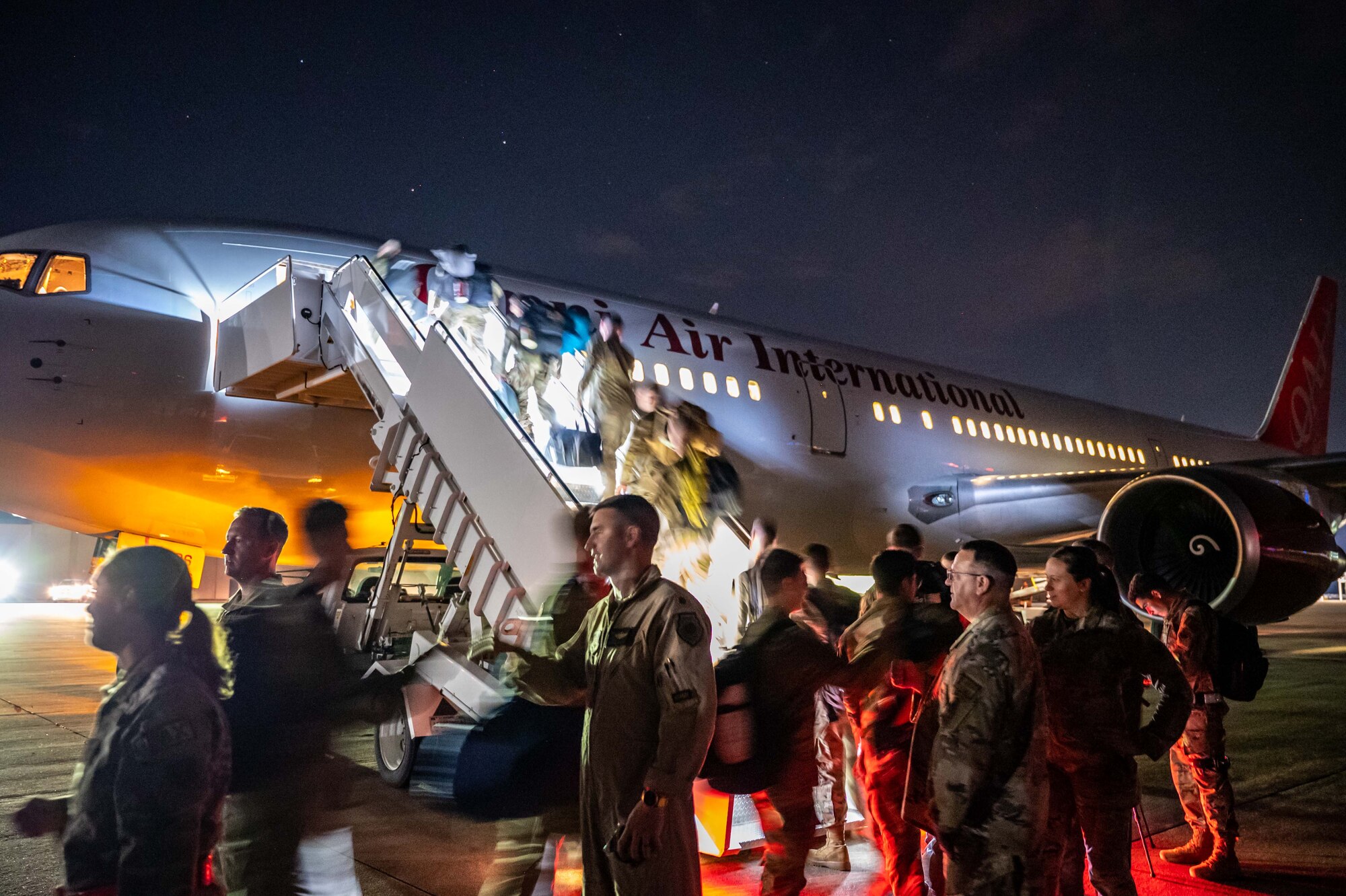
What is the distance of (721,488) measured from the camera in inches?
197

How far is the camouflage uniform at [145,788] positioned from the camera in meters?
1.82

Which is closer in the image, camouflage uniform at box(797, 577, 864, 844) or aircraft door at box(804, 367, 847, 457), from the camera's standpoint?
camouflage uniform at box(797, 577, 864, 844)

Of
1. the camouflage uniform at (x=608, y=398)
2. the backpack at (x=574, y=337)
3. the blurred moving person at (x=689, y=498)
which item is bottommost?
the blurred moving person at (x=689, y=498)

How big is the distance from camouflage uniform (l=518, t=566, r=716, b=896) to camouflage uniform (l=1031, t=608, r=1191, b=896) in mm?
1474

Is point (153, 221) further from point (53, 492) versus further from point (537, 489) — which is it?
point (537, 489)

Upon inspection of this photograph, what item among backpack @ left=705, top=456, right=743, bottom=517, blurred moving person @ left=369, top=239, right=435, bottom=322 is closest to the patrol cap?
backpack @ left=705, top=456, right=743, bottom=517

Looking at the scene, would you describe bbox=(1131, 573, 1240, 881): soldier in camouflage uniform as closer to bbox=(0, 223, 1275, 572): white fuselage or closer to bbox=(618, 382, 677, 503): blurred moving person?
bbox=(618, 382, 677, 503): blurred moving person

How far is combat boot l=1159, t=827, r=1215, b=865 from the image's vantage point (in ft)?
13.9

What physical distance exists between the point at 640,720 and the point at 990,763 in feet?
2.88

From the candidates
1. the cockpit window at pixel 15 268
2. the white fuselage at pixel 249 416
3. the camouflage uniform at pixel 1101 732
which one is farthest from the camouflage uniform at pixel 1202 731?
the cockpit window at pixel 15 268

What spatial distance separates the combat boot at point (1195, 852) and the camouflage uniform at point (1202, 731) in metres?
0.04

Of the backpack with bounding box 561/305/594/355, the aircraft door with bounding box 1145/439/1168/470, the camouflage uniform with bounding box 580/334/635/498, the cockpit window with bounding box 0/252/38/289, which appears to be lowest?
the camouflage uniform with bounding box 580/334/635/498

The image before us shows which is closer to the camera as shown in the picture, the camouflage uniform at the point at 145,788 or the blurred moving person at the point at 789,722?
the camouflage uniform at the point at 145,788

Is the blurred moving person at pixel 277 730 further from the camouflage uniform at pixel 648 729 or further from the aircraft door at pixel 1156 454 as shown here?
the aircraft door at pixel 1156 454
